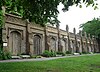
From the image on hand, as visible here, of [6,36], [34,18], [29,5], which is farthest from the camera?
[6,36]

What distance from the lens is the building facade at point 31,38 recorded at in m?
26.9

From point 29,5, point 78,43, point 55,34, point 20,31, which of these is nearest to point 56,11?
point 29,5

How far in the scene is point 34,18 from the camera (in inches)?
364

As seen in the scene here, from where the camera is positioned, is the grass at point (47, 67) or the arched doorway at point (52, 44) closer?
the grass at point (47, 67)

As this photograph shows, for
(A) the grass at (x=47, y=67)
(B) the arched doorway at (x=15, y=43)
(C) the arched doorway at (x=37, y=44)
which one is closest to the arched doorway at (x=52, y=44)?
(C) the arched doorway at (x=37, y=44)

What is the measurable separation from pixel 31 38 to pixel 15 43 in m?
3.24

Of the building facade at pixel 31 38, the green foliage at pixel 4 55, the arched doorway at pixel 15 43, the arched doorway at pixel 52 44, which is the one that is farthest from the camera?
the arched doorway at pixel 52 44

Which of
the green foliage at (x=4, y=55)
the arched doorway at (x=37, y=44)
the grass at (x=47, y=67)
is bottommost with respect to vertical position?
the grass at (x=47, y=67)

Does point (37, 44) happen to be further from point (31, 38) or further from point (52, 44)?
point (52, 44)

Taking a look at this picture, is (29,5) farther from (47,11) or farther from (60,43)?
(60,43)

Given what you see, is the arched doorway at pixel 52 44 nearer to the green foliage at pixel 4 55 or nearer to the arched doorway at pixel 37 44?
the arched doorway at pixel 37 44

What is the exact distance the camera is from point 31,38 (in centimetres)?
3072

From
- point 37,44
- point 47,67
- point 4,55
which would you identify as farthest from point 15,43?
point 47,67

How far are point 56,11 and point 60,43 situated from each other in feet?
110
